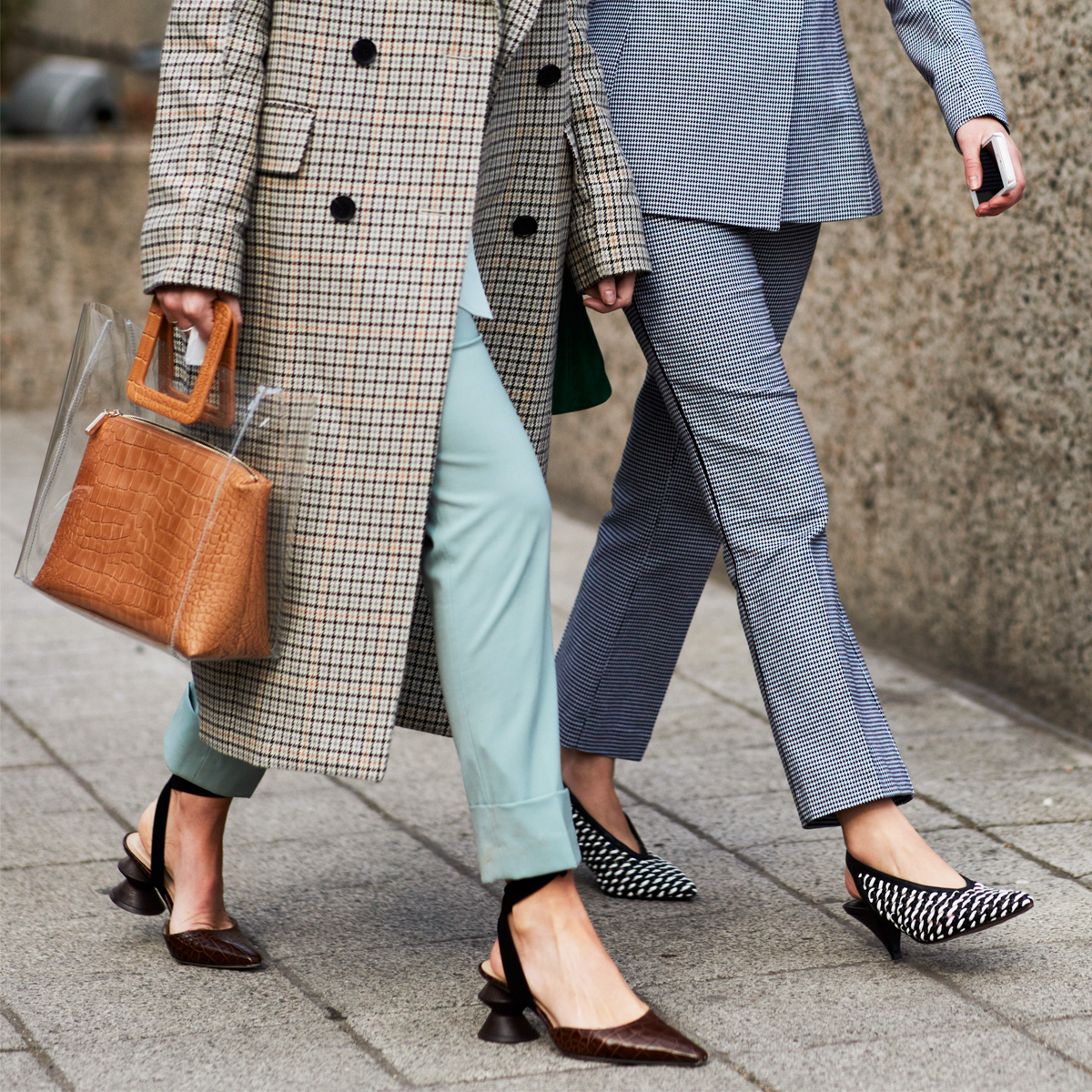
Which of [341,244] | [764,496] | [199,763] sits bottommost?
[199,763]

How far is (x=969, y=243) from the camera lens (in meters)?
4.11

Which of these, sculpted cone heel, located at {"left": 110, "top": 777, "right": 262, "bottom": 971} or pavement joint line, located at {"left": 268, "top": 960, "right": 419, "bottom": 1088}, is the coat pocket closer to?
sculpted cone heel, located at {"left": 110, "top": 777, "right": 262, "bottom": 971}

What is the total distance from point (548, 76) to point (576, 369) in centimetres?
51

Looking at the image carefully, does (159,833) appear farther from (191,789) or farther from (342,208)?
(342,208)

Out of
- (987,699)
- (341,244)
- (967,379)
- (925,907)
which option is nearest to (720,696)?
(987,699)

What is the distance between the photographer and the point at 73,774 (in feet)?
11.8

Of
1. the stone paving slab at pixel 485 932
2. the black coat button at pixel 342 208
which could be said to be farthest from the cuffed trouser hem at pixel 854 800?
the black coat button at pixel 342 208

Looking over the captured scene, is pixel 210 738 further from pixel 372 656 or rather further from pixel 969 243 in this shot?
pixel 969 243

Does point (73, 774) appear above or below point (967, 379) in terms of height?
below

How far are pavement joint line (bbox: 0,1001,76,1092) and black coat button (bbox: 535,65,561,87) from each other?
1520 mm

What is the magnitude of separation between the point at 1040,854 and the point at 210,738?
5.07 feet

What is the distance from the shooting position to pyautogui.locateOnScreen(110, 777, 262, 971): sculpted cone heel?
102 inches

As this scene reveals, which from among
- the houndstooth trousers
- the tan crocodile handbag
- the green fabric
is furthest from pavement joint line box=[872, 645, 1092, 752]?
the tan crocodile handbag

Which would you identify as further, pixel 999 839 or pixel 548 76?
pixel 999 839
